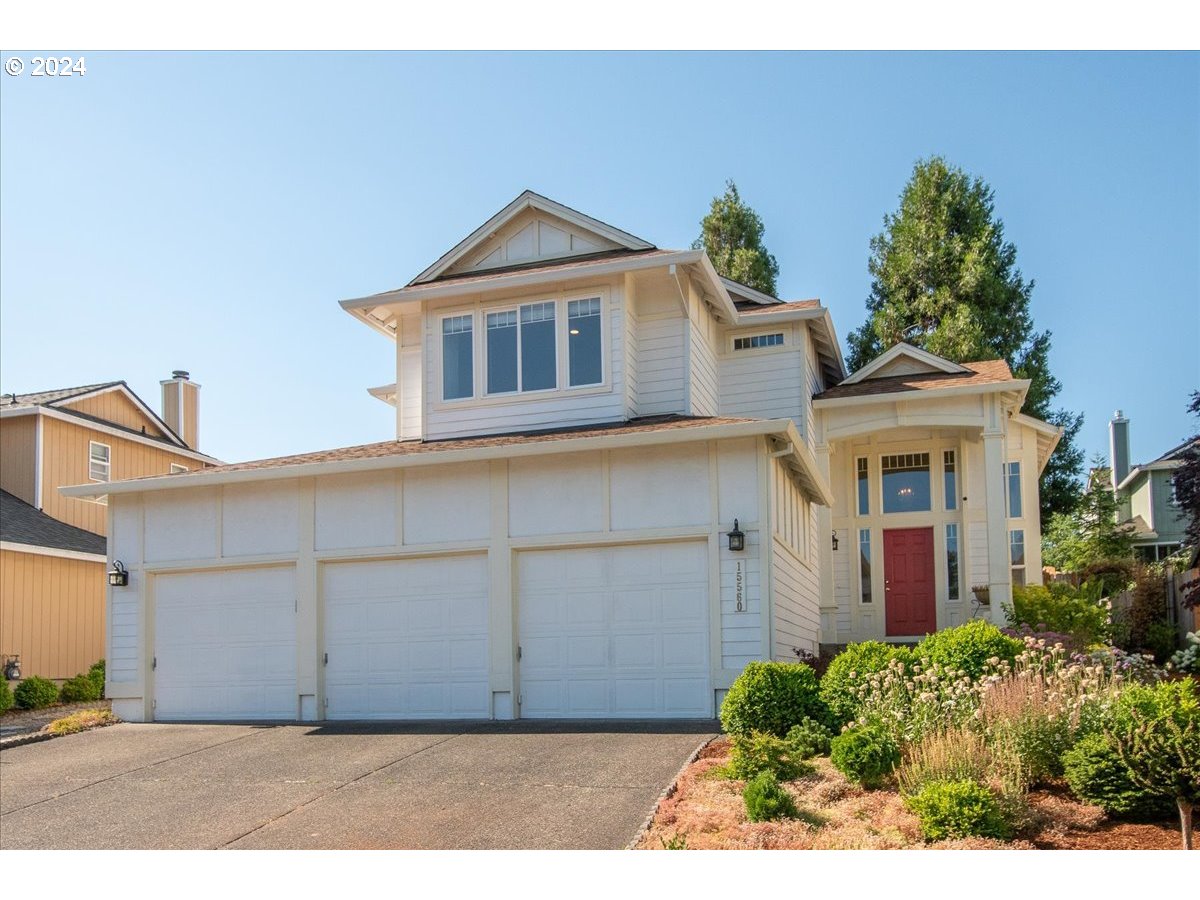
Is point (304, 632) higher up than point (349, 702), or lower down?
higher up

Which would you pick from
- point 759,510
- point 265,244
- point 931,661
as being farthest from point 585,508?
point 265,244

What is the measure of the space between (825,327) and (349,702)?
9.88 m

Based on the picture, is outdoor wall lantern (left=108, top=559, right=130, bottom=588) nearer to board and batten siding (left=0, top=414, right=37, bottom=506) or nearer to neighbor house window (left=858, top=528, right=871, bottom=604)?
board and batten siding (left=0, top=414, right=37, bottom=506)

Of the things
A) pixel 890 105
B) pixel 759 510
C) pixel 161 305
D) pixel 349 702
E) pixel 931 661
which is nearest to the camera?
pixel 931 661

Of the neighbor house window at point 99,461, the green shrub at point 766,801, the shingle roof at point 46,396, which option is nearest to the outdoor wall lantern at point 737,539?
the green shrub at point 766,801

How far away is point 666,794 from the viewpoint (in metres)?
8.52

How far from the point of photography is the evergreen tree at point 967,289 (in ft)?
96.6

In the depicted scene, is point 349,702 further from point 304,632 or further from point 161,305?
point 161,305

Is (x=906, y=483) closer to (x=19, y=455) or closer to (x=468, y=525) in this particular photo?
(x=468, y=525)

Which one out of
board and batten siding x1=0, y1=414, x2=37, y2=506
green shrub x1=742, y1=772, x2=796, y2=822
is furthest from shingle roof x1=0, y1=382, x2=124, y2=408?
green shrub x1=742, y1=772, x2=796, y2=822

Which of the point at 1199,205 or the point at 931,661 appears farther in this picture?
the point at 1199,205

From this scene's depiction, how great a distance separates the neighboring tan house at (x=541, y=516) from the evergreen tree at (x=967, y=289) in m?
11.5

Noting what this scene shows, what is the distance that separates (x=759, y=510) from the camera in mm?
12555

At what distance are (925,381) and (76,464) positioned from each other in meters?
17.8
